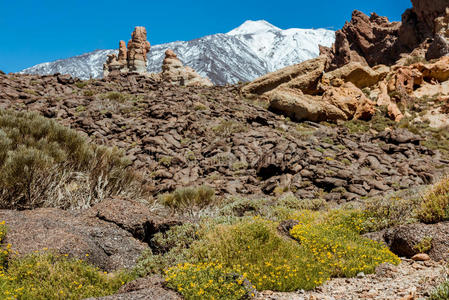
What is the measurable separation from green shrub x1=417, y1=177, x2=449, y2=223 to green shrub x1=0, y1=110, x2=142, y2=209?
6755mm

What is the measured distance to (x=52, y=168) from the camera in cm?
679

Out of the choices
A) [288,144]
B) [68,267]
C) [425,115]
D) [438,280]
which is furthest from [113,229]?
[425,115]

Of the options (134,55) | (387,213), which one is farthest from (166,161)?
(134,55)

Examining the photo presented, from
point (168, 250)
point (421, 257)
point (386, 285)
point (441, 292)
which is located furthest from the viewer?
point (168, 250)

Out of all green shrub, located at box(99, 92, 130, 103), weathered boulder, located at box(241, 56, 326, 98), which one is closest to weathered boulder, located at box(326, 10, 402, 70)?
weathered boulder, located at box(241, 56, 326, 98)

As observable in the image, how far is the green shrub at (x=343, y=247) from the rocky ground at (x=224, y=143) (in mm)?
3287

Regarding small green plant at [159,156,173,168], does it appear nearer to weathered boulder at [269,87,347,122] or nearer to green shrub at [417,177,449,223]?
green shrub at [417,177,449,223]

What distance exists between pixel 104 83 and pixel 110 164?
1711 centimetres

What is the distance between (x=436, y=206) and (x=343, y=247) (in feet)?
6.85

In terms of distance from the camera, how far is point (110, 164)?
8914 mm

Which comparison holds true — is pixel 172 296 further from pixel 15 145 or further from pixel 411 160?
pixel 411 160

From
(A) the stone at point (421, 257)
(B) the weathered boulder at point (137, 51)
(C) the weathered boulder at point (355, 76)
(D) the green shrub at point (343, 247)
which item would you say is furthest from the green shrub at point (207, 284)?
(B) the weathered boulder at point (137, 51)

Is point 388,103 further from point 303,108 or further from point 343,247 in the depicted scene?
point 343,247

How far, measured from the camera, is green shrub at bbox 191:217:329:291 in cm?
431
